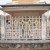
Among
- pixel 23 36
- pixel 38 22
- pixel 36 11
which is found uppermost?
pixel 36 11

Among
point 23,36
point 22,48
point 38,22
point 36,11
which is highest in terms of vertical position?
point 36,11

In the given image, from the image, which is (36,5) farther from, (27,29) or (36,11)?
(27,29)

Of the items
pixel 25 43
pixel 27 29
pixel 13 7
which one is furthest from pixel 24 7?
pixel 25 43

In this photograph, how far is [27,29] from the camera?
22.0 ft

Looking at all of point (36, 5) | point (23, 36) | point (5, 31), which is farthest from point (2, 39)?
point (36, 5)

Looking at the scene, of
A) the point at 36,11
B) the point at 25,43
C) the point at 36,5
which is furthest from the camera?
the point at 36,11

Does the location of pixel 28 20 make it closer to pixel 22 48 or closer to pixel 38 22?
pixel 38 22

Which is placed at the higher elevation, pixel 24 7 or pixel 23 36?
pixel 24 7

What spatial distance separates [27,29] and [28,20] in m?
0.34

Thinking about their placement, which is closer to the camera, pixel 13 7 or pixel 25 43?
pixel 25 43

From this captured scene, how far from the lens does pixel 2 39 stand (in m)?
6.70

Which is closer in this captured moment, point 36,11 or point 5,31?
point 5,31

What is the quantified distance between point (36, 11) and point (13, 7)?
40.5 inches

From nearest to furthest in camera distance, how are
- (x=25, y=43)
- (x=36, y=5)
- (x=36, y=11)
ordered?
(x=25, y=43), (x=36, y=5), (x=36, y=11)
